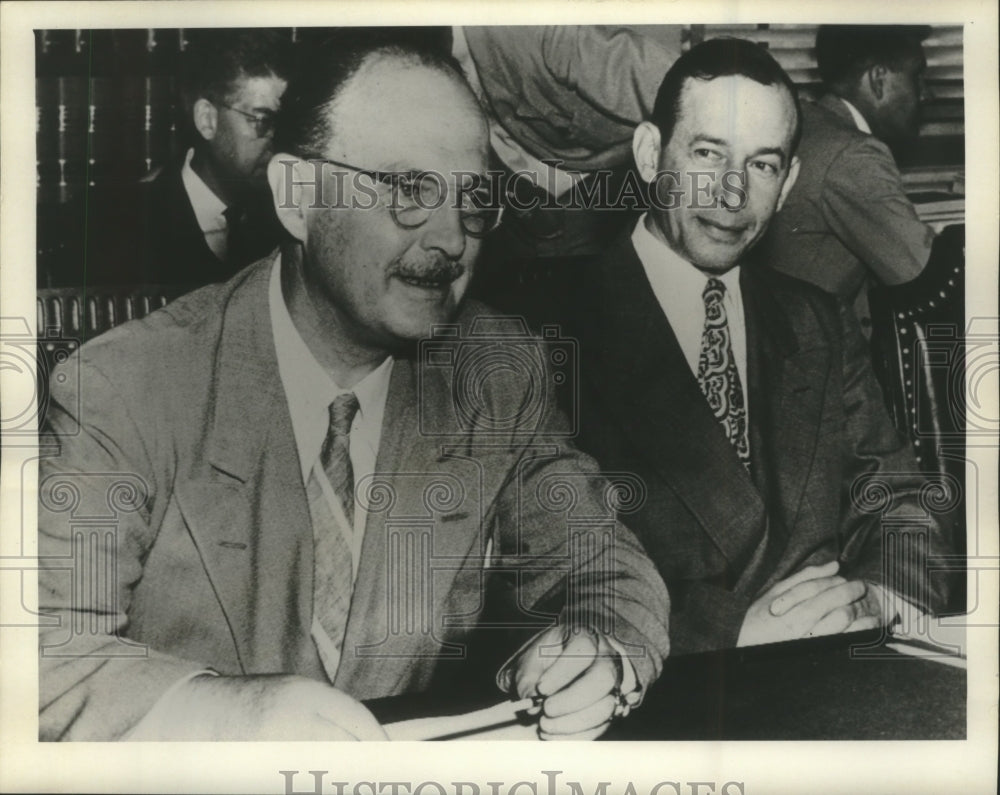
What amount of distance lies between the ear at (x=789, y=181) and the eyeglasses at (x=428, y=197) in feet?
3.12

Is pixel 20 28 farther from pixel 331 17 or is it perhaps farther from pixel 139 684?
pixel 139 684

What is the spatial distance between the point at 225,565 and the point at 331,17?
1.85m

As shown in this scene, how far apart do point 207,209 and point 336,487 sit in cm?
101

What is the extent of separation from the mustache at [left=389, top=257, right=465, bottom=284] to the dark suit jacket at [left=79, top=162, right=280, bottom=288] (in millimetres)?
428

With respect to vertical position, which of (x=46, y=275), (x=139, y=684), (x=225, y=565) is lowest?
(x=139, y=684)

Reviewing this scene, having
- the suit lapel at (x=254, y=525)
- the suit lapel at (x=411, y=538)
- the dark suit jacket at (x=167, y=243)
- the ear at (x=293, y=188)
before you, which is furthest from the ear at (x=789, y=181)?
the suit lapel at (x=254, y=525)

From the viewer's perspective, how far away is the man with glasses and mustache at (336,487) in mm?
4234

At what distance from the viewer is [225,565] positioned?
13.8ft

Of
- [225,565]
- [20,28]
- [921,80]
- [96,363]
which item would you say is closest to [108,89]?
[20,28]

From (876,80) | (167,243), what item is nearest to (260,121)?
(167,243)

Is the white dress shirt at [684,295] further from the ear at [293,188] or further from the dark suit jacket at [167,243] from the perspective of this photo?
the dark suit jacket at [167,243]

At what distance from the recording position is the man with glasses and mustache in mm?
4234

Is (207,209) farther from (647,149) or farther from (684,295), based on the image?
(684,295)

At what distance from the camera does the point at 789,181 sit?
174 inches
